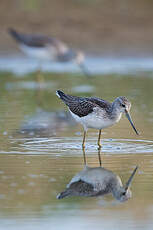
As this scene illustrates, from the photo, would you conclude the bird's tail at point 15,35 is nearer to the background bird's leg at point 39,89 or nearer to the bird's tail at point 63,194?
the background bird's leg at point 39,89

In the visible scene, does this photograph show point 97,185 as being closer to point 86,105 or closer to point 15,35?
point 86,105

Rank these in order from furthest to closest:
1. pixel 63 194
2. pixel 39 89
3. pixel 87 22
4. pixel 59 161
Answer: pixel 87 22
pixel 39 89
pixel 59 161
pixel 63 194

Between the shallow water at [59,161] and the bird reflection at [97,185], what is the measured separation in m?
0.09

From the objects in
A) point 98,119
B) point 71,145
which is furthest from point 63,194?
point 71,145

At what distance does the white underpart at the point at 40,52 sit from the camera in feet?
59.9

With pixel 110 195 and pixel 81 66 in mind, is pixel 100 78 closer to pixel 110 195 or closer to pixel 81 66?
pixel 81 66

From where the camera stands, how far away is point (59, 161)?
8.35m

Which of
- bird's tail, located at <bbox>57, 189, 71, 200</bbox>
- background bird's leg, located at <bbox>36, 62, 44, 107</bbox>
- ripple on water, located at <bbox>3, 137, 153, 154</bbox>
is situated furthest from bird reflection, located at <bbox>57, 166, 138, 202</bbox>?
background bird's leg, located at <bbox>36, 62, 44, 107</bbox>

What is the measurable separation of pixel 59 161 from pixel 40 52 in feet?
33.6

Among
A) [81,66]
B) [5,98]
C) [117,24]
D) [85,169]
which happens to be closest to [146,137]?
[85,169]

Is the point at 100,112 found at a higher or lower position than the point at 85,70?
lower

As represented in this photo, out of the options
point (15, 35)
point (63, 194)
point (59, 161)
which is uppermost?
point (15, 35)

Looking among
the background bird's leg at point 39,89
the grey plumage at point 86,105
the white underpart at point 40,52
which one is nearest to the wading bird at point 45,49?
the white underpart at point 40,52

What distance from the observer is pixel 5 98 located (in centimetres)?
1426
